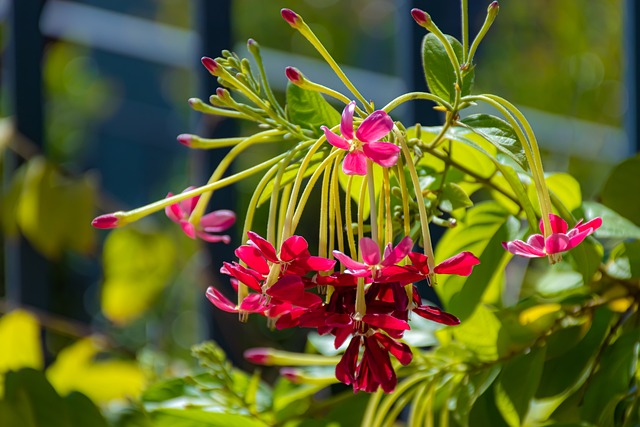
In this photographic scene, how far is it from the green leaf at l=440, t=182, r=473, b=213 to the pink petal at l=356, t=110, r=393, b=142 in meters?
0.11

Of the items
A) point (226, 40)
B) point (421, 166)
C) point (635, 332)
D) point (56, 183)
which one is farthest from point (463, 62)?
point (56, 183)

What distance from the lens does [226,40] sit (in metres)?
0.89

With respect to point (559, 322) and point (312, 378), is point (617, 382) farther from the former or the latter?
point (312, 378)

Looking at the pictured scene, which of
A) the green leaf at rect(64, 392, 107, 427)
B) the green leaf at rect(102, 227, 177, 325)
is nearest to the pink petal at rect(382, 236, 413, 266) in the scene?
the green leaf at rect(64, 392, 107, 427)

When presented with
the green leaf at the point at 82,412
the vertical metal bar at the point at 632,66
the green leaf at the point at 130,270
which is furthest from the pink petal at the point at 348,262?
the green leaf at the point at 130,270

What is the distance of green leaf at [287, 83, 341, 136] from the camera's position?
420 mm

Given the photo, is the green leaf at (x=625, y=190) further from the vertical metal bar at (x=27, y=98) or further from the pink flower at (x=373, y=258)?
the vertical metal bar at (x=27, y=98)

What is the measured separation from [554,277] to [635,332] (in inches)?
5.0

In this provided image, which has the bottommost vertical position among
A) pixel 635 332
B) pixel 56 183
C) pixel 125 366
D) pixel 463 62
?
pixel 125 366

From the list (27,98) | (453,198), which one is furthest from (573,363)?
(27,98)

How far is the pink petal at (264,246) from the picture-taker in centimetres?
33

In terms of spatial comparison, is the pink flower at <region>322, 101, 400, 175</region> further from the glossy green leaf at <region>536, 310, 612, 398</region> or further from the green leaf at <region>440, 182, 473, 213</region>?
the glossy green leaf at <region>536, 310, 612, 398</region>

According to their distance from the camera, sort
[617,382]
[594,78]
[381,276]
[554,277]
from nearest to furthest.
→ 1. [381,276]
2. [617,382]
3. [554,277]
4. [594,78]

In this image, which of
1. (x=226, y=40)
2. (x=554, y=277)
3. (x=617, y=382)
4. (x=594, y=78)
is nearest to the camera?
(x=617, y=382)
